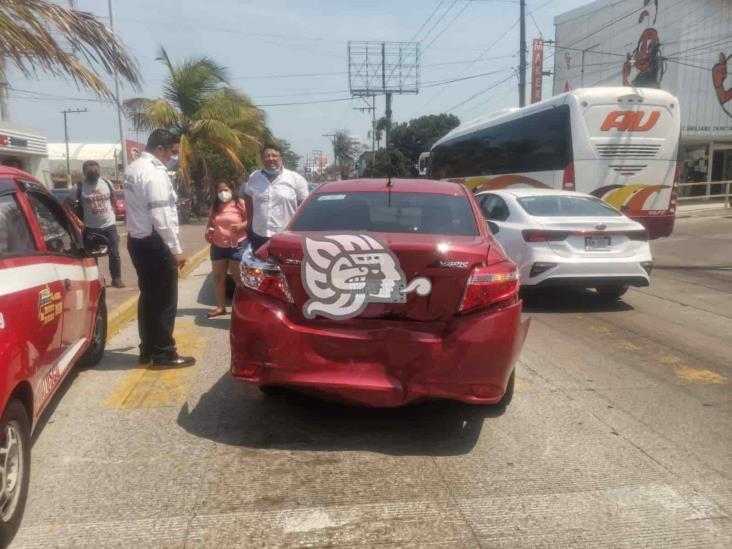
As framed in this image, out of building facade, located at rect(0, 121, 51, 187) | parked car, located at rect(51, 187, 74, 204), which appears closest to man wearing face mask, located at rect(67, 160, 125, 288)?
parked car, located at rect(51, 187, 74, 204)

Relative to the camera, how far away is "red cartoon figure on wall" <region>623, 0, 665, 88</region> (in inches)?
1199

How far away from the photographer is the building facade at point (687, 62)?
29328 mm

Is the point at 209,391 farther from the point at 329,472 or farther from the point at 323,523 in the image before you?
the point at 323,523

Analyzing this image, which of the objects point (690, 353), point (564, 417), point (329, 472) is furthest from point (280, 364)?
point (690, 353)

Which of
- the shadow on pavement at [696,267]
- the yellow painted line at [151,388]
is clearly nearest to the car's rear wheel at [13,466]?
the yellow painted line at [151,388]

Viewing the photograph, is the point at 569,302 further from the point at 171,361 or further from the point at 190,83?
the point at 190,83

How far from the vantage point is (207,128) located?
76.3ft

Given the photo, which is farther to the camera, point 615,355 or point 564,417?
point 615,355

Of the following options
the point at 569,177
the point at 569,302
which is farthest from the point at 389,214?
the point at 569,177

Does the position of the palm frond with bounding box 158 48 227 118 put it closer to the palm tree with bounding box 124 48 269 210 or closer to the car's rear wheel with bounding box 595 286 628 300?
the palm tree with bounding box 124 48 269 210

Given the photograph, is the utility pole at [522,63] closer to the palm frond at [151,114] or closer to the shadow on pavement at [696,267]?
the palm frond at [151,114]

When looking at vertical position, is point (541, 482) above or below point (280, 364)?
below

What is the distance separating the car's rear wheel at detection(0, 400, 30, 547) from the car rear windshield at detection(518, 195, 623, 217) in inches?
253

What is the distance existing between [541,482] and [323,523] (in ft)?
3.85
